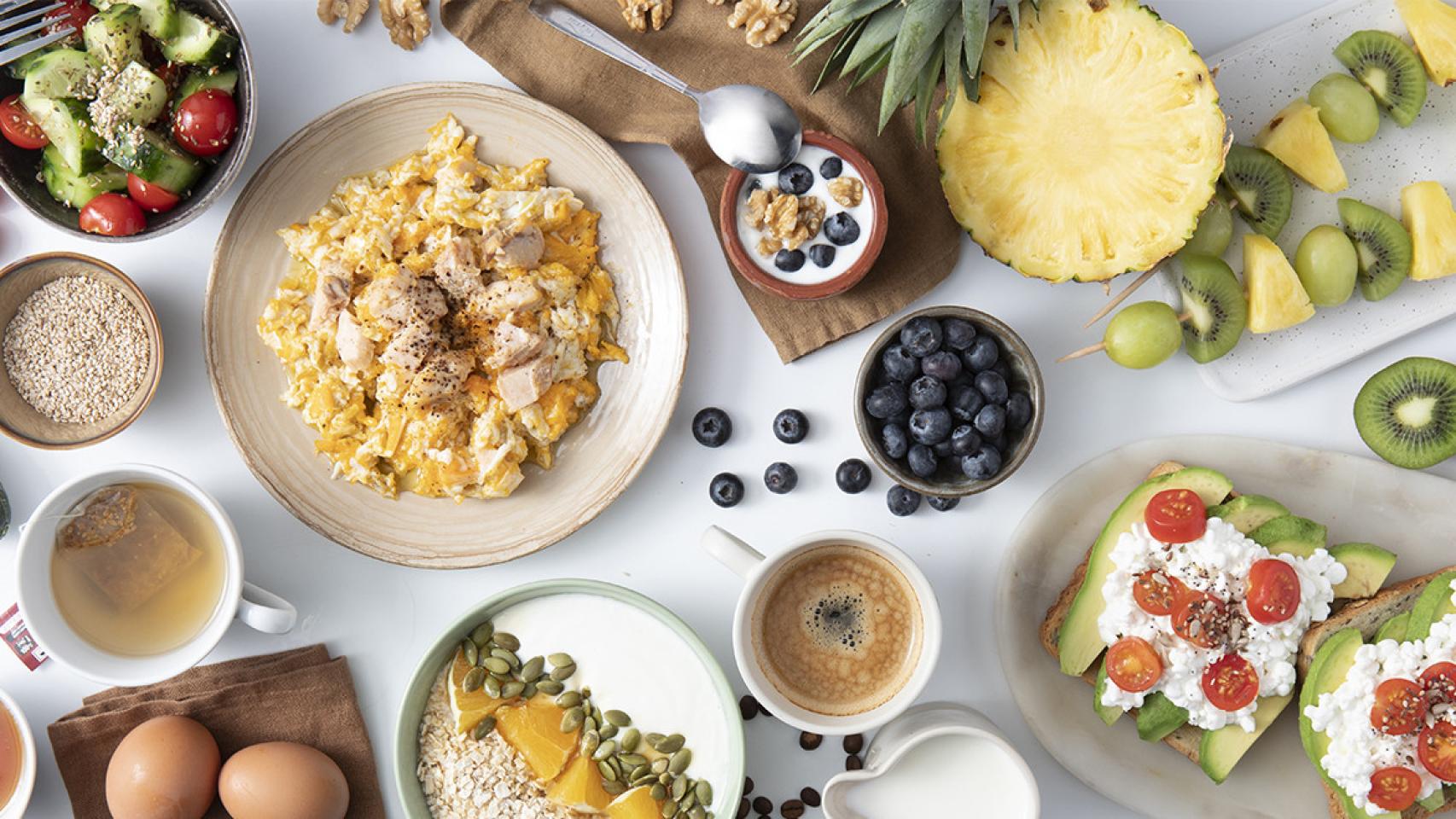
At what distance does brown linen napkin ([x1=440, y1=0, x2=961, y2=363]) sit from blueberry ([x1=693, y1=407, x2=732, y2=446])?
190 millimetres

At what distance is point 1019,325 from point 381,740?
1624mm

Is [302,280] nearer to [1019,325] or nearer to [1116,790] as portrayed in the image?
[1019,325]

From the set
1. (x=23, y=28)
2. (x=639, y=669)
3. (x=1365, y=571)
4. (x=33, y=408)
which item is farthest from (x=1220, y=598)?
(x=23, y=28)

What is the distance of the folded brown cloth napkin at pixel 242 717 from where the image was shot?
2.25m

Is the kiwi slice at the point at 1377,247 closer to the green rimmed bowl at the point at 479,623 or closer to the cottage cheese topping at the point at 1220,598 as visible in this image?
the cottage cheese topping at the point at 1220,598

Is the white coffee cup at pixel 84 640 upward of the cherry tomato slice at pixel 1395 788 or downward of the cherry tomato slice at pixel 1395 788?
downward

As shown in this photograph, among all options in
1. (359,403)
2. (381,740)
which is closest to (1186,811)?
(381,740)

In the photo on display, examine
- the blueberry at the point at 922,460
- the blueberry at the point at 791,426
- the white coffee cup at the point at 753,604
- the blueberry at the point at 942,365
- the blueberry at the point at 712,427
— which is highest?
the blueberry at the point at 942,365

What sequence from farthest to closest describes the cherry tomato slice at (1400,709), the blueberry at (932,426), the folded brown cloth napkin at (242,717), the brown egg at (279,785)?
the folded brown cloth napkin at (242,717) < the brown egg at (279,785) < the blueberry at (932,426) < the cherry tomato slice at (1400,709)

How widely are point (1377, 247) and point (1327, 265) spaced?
14cm

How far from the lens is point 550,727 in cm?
217

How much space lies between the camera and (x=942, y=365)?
6.68 feet

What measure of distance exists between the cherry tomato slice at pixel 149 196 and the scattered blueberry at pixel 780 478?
1.29 m

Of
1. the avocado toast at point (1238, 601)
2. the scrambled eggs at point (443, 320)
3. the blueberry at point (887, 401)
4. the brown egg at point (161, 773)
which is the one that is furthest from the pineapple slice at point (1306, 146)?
the brown egg at point (161, 773)
